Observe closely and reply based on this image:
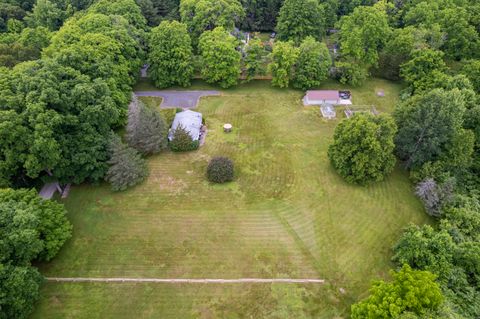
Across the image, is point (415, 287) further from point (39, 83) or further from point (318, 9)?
point (318, 9)

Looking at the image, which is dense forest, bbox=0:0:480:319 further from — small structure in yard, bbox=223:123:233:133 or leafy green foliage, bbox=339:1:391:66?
small structure in yard, bbox=223:123:233:133

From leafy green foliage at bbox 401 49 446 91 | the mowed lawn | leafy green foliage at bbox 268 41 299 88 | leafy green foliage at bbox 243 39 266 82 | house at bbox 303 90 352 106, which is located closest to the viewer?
the mowed lawn

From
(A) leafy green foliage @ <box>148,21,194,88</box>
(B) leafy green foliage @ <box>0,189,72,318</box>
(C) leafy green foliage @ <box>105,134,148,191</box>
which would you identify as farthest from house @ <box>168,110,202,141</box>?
(B) leafy green foliage @ <box>0,189,72,318</box>

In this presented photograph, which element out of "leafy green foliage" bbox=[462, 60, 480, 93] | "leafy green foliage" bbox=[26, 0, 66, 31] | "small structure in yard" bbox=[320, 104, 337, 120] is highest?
"leafy green foliage" bbox=[462, 60, 480, 93]

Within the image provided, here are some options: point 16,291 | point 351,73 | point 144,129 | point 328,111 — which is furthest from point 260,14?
point 16,291

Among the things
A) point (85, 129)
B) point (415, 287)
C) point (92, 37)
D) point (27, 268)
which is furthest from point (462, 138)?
point (92, 37)

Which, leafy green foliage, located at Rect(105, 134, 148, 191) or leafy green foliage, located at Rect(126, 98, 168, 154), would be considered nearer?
leafy green foliage, located at Rect(105, 134, 148, 191)
